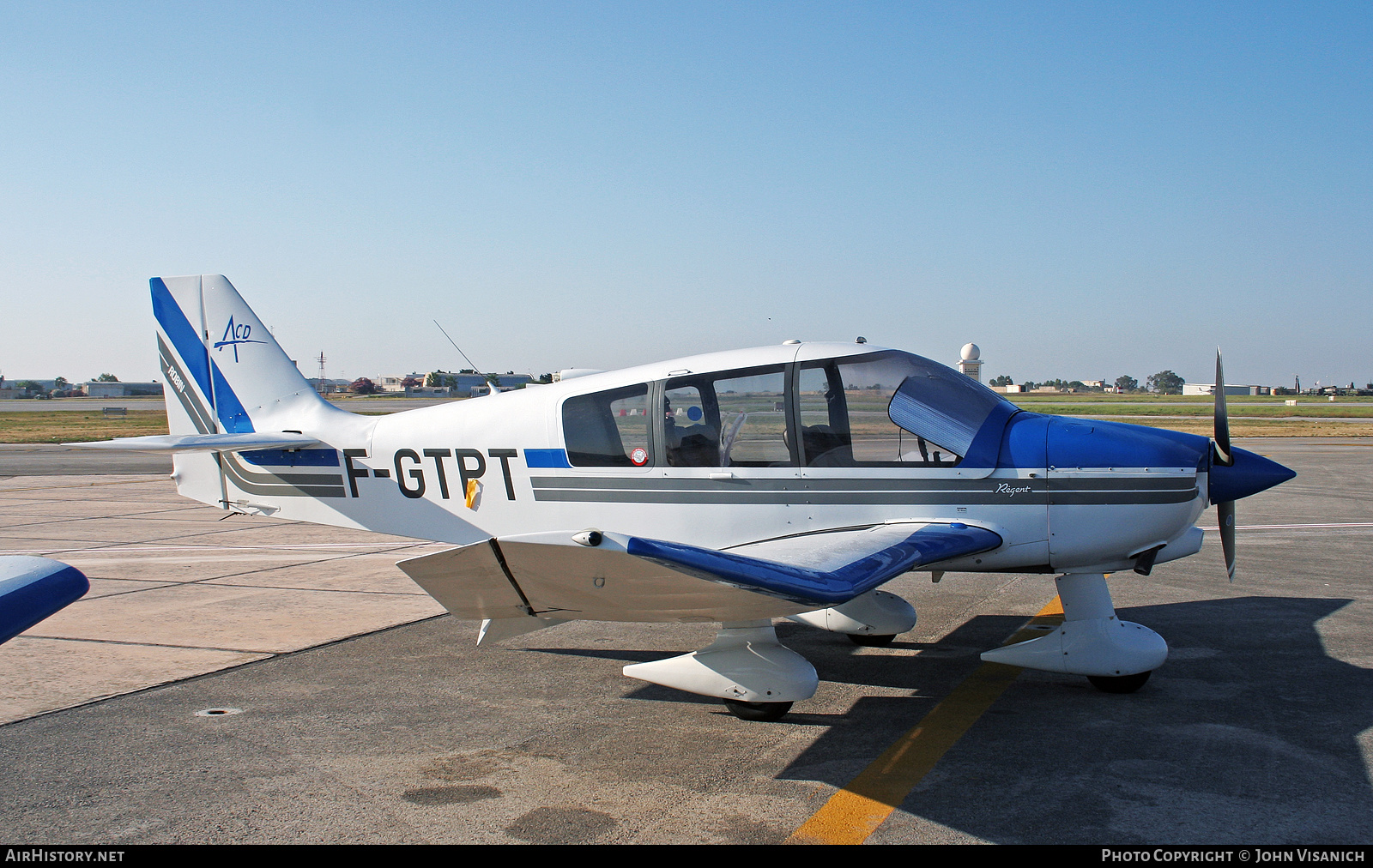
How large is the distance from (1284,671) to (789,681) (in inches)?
144

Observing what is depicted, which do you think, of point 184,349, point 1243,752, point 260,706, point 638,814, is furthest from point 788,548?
point 184,349

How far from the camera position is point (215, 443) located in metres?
7.39

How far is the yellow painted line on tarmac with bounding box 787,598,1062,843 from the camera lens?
396cm

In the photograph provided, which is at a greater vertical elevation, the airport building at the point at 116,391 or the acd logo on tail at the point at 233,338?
the airport building at the point at 116,391

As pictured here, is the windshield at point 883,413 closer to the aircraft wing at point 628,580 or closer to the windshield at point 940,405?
the windshield at point 940,405

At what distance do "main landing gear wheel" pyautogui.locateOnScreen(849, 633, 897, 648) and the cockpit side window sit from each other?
226 centimetres

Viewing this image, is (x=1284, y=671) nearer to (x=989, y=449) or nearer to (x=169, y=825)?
(x=989, y=449)

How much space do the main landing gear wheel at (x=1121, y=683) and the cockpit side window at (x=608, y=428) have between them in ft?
10.9

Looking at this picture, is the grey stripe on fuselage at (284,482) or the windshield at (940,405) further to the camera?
the grey stripe on fuselage at (284,482)

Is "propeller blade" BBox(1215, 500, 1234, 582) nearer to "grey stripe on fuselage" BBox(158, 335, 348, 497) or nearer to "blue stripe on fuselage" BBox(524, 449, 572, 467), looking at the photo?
"blue stripe on fuselage" BBox(524, 449, 572, 467)

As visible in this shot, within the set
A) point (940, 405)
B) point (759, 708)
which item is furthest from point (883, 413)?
point (759, 708)

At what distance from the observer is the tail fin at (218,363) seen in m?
8.32

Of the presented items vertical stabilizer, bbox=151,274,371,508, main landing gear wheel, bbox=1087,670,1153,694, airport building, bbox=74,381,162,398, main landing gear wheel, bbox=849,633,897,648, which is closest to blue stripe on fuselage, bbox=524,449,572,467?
vertical stabilizer, bbox=151,274,371,508

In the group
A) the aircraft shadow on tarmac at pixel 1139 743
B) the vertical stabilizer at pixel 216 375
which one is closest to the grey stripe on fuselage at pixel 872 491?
the aircraft shadow on tarmac at pixel 1139 743
